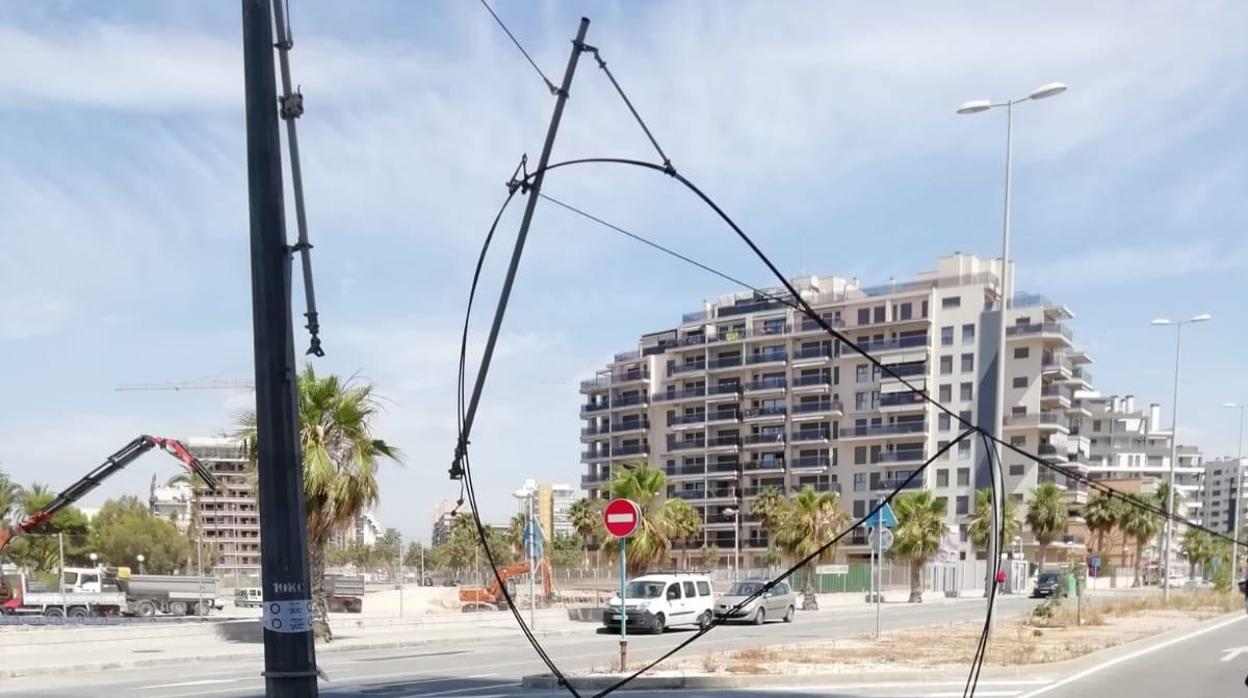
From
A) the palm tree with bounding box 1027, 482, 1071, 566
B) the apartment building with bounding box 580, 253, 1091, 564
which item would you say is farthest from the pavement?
the apartment building with bounding box 580, 253, 1091, 564

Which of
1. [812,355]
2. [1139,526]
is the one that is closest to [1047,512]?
[1139,526]

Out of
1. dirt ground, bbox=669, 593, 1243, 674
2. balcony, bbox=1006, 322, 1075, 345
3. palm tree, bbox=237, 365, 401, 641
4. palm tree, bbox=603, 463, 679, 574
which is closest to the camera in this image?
dirt ground, bbox=669, 593, 1243, 674

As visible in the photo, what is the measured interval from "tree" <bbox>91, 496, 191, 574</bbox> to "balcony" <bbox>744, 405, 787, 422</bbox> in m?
53.5

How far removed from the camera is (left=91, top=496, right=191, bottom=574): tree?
302ft

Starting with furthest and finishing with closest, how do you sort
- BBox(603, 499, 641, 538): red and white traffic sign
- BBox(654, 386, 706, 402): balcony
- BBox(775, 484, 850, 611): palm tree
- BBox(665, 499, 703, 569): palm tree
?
BBox(654, 386, 706, 402): balcony, BBox(775, 484, 850, 611): palm tree, BBox(665, 499, 703, 569): palm tree, BBox(603, 499, 641, 538): red and white traffic sign

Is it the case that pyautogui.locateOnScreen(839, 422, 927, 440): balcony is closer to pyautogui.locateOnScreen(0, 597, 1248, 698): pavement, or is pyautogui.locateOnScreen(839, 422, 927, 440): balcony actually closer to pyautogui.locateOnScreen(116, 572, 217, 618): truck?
pyautogui.locateOnScreen(116, 572, 217, 618): truck

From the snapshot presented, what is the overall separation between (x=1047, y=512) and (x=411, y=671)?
79769mm

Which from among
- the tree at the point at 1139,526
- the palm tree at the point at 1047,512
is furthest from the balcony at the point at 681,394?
the tree at the point at 1139,526

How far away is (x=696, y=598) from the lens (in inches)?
1337

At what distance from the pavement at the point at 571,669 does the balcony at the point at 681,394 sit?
287ft

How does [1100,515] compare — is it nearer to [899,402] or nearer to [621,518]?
[899,402]

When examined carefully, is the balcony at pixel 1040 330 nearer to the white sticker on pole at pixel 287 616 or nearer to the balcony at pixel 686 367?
the balcony at pixel 686 367

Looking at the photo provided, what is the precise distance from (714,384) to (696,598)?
82985mm

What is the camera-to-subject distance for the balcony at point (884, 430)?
335ft
